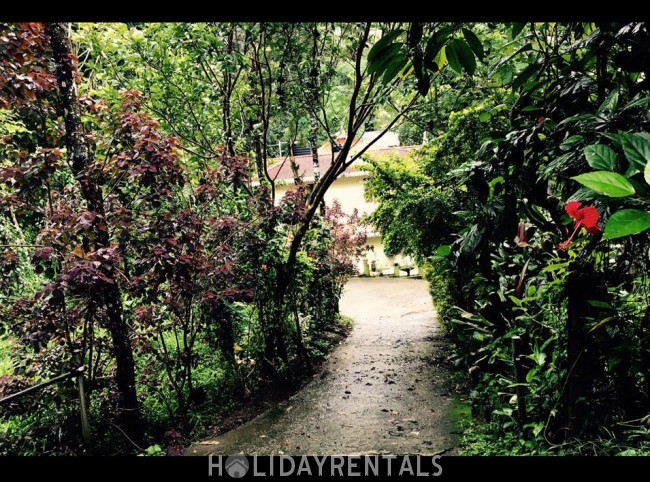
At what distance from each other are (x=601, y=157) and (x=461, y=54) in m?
0.35

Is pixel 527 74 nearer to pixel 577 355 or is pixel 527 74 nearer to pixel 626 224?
pixel 626 224

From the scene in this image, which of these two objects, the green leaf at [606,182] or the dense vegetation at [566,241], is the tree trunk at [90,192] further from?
the green leaf at [606,182]

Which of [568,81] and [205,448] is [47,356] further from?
[568,81]

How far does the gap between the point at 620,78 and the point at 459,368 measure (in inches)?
140

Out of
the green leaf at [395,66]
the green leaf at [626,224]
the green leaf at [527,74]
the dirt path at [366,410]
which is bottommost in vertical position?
the dirt path at [366,410]

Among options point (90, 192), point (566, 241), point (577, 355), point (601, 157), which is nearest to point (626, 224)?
point (601, 157)

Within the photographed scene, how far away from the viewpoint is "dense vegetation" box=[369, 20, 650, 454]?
31.8 inches

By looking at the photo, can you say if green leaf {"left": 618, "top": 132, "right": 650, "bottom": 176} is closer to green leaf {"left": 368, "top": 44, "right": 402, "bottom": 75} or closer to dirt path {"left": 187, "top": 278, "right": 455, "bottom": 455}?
green leaf {"left": 368, "top": 44, "right": 402, "bottom": 75}

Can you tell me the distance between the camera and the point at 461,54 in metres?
0.77

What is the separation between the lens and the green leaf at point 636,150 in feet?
1.60

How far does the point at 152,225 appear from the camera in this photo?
2666 mm

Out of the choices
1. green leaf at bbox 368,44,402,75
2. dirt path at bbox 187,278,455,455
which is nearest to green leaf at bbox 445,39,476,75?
green leaf at bbox 368,44,402,75

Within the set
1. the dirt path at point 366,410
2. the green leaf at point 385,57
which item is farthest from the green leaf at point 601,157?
the dirt path at point 366,410

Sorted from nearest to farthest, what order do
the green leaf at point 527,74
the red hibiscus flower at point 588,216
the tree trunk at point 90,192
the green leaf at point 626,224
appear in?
1. the green leaf at point 626,224
2. the red hibiscus flower at point 588,216
3. the green leaf at point 527,74
4. the tree trunk at point 90,192
